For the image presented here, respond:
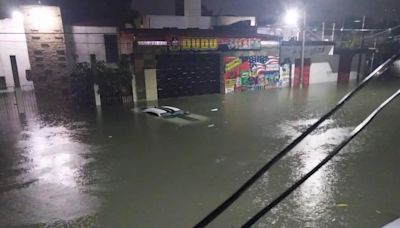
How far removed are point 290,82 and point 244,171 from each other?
16.5 metres

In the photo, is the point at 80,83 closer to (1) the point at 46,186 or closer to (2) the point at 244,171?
(1) the point at 46,186

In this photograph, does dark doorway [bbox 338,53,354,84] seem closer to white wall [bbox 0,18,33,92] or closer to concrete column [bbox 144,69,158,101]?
concrete column [bbox 144,69,158,101]

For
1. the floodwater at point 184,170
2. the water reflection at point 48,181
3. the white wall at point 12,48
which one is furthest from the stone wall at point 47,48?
the water reflection at point 48,181

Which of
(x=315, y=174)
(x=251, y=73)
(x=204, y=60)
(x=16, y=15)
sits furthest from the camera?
(x=251, y=73)

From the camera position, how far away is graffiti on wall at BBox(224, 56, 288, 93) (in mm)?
20281

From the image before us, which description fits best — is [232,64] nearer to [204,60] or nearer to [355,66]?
[204,60]

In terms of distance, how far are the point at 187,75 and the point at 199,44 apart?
7.07 feet

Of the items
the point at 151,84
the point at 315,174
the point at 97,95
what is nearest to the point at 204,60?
the point at 151,84

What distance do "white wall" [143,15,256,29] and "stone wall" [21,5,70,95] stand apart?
24.0 feet

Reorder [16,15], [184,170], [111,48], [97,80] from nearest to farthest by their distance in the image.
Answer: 1. [184,170]
2. [97,80]
3. [16,15]
4. [111,48]

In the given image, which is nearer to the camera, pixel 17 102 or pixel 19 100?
pixel 17 102

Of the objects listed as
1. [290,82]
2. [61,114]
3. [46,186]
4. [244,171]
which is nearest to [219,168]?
[244,171]

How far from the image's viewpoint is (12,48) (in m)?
18.4

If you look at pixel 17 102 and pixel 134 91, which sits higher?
pixel 134 91
